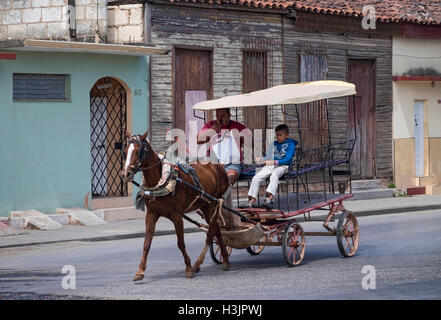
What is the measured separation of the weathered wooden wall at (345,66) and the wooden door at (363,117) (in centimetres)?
18

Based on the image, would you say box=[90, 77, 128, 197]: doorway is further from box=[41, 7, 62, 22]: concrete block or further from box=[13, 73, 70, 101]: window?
box=[41, 7, 62, 22]: concrete block

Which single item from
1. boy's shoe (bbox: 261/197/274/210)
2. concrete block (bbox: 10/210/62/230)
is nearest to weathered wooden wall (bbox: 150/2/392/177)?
concrete block (bbox: 10/210/62/230)

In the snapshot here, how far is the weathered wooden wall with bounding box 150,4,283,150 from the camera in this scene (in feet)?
69.7

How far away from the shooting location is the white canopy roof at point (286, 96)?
42.1 ft

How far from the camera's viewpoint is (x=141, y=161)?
36.2ft

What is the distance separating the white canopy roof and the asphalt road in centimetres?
224

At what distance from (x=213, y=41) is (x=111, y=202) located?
4.83 m

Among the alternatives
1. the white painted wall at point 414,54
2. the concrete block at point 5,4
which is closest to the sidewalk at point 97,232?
the concrete block at point 5,4

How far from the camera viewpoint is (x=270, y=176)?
12.9 metres

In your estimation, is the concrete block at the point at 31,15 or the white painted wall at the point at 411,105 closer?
the concrete block at the point at 31,15

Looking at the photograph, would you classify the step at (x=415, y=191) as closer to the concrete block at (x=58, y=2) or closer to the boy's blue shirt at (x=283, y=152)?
the concrete block at (x=58, y=2)
